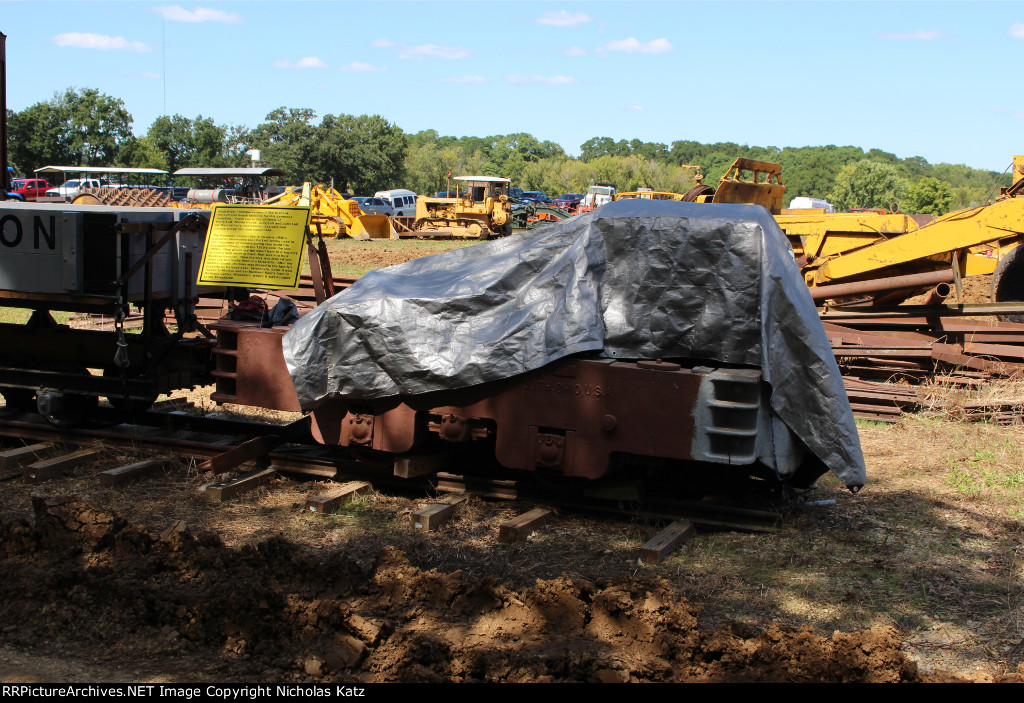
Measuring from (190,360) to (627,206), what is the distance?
13.0 feet

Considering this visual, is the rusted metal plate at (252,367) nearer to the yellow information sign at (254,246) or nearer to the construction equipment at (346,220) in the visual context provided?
the yellow information sign at (254,246)

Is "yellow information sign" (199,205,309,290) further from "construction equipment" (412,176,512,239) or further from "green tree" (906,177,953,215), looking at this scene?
"green tree" (906,177,953,215)

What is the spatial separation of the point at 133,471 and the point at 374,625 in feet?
11.9

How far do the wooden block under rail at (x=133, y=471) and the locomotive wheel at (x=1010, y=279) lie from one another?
41.7ft

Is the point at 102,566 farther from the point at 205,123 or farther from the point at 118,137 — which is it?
the point at 205,123

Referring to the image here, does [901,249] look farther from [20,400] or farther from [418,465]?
[20,400]

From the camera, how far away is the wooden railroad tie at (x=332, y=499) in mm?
6227

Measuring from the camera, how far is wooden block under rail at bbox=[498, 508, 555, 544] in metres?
5.74

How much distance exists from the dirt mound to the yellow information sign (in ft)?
8.12

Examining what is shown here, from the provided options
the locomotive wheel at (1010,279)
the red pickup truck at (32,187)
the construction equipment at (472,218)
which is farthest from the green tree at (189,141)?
the locomotive wheel at (1010,279)

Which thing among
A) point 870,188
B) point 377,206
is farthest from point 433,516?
point 870,188

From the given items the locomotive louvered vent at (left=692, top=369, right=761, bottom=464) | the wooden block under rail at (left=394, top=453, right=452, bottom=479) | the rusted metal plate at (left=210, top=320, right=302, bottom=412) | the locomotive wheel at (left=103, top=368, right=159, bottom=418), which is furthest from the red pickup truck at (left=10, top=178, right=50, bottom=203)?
the locomotive louvered vent at (left=692, top=369, right=761, bottom=464)

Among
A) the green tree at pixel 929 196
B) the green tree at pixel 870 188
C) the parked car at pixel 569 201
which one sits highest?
the green tree at pixel 870 188

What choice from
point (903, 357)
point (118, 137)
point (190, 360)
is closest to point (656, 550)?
point (190, 360)
